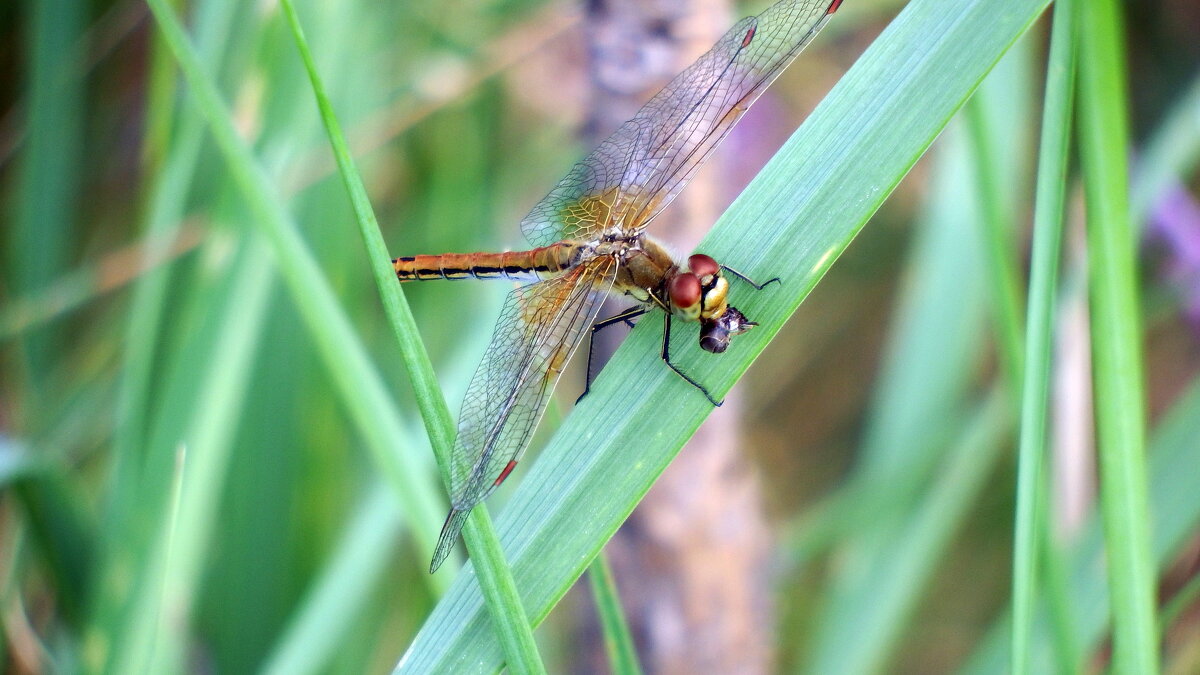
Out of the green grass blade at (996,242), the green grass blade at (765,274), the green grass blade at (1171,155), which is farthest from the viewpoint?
the green grass blade at (1171,155)

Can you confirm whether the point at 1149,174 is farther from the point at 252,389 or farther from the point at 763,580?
the point at 252,389

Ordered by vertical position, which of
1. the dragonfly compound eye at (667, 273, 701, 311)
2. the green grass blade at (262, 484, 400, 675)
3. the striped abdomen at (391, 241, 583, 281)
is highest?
the striped abdomen at (391, 241, 583, 281)

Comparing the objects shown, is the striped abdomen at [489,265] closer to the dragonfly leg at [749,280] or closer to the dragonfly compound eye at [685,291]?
the dragonfly compound eye at [685,291]

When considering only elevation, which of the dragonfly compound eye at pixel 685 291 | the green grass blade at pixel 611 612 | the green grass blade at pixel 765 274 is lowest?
the green grass blade at pixel 611 612

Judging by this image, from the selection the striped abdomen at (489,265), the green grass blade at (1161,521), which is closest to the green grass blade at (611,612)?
the striped abdomen at (489,265)

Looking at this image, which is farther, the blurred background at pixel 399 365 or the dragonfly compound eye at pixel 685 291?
the blurred background at pixel 399 365

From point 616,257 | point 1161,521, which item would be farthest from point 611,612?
point 1161,521

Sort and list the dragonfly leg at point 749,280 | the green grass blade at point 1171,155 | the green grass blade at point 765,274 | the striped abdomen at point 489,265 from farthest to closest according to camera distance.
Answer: the green grass blade at point 1171,155
the striped abdomen at point 489,265
the dragonfly leg at point 749,280
the green grass blade at point 765,274

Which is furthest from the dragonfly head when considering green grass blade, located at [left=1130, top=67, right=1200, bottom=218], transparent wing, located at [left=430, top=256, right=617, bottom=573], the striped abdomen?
green grass blade, located at [left=1130, top=67, right=1200, bottom=218]

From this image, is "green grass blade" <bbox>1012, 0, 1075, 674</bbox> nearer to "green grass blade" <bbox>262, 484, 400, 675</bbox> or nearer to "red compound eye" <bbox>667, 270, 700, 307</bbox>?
"red compound eye" <bbox>667, 270, 700, 307</bbox>
